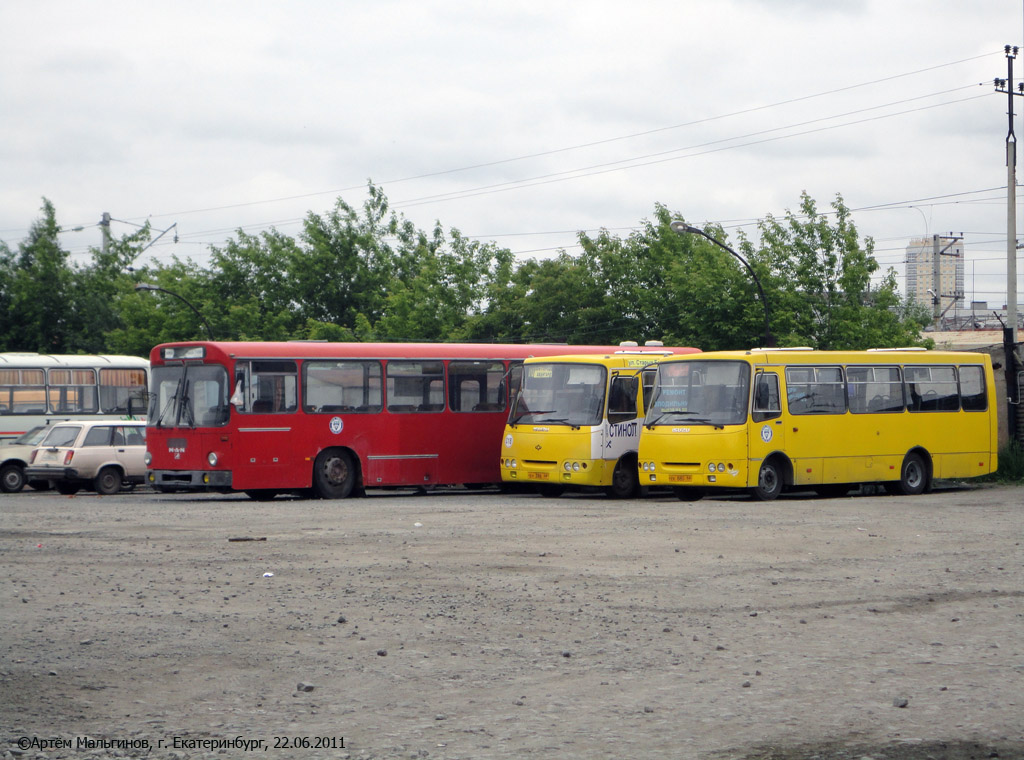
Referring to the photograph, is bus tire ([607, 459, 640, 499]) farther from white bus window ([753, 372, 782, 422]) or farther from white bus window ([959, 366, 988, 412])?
white bus window ([959, 366, 988, 412])

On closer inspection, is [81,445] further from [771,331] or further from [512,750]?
[512,750]

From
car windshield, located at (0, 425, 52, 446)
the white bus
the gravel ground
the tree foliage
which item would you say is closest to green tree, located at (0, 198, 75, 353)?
the tree foliage

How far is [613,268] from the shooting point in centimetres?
5609

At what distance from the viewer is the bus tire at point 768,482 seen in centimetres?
2333

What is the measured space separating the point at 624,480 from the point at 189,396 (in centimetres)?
812

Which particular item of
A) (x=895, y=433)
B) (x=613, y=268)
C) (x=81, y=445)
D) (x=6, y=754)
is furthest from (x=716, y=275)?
(x=6, y=754)

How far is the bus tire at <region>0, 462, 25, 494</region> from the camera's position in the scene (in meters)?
30.7

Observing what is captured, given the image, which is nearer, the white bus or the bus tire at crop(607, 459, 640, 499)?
the bus tire at crop(607, 459, 640, 499)

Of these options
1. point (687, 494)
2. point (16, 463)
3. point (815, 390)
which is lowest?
point (687, 494)

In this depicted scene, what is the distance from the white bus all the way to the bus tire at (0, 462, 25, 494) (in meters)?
3.16

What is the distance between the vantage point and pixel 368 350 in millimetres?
26344

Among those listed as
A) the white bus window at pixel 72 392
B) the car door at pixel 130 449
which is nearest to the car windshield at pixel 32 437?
the car door at pixel 130 449

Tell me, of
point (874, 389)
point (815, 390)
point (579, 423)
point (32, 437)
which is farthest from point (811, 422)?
point (32, 437)

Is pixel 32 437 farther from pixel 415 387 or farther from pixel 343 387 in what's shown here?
pixel 415 387
